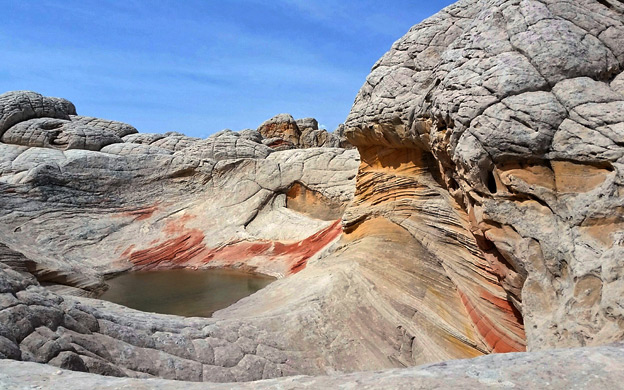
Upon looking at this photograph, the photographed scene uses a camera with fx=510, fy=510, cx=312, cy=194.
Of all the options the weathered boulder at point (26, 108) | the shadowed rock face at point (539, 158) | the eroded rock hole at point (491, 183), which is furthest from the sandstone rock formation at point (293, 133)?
the eroded rock hole at point (491, 183)

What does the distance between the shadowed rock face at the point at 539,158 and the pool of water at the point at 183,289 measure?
13.0ft

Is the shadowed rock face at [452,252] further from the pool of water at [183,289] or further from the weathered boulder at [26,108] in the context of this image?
the weathered boulder at [26,108]

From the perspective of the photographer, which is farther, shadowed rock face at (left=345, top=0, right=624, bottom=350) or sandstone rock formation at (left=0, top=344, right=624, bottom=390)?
shadowed rock face at (left=345, top=0, right=624, bottom=350)

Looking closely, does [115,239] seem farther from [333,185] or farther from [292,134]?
[292,134]

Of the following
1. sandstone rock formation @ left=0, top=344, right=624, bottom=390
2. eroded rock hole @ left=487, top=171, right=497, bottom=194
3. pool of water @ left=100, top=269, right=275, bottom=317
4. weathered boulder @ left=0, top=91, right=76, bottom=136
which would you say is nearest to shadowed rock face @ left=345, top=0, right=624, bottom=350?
eroded rock hole @ left=487, top=171, right=497, bottom=194

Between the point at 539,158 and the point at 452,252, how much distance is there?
179 centimetres

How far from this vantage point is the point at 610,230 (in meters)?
3.45

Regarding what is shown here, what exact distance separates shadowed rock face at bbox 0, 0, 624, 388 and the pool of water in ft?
2.79

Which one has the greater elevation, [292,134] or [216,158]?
[292,134]

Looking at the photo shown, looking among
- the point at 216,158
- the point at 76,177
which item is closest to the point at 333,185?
the point at 216,158

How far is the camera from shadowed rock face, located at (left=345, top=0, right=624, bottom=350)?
3494 mm

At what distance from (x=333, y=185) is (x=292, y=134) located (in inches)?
607

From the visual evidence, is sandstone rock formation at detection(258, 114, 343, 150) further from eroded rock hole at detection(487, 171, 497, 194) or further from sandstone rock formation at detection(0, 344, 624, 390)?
sandstone rock formation at detection(0, 344, 624, 390)

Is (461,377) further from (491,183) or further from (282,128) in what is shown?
(282,128)
